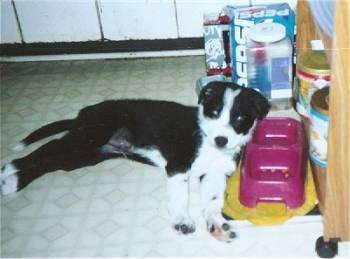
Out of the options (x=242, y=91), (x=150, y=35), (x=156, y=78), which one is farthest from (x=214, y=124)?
(x=150, y=35)

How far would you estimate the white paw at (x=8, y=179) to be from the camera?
1732mm

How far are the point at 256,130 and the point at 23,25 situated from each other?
1446 mm

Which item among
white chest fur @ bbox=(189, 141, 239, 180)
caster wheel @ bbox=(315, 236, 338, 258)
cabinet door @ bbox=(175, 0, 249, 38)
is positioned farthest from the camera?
cabinet door @ bbox=(175, 0, 249, 38)

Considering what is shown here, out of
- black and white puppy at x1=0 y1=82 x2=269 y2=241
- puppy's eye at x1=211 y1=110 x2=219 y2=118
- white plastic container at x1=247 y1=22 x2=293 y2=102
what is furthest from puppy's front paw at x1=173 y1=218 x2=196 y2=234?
white plastic container at x1=247 y1=22 x2=293 y2=102

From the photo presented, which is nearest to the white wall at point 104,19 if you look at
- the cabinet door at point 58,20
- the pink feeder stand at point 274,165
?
the cabinet door at point 58,20

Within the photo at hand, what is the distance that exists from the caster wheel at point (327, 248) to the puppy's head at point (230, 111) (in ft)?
1.40

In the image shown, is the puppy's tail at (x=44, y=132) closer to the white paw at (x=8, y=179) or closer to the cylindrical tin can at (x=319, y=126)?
the white paw at (x=8, y=179)

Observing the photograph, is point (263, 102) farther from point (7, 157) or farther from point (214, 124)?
point (7, 157)

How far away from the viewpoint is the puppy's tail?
6.31 ft

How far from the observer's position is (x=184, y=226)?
152 centimetres

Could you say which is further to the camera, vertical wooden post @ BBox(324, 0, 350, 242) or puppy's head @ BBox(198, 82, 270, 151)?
puppy's head @ BBox(198, 82, 270, 151)

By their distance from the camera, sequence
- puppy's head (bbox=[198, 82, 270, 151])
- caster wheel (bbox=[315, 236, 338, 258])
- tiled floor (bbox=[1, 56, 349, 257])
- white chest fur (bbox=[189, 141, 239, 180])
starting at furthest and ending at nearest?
white chest fur (bbox=[189, 141, 239, 180]) → puppy's head (bbox=[198, 82, 270, 151]) → tiled floor (bbox=[1, 56, 349, 257]) → caster wheel (bbox=[315, 236, 338, 258])

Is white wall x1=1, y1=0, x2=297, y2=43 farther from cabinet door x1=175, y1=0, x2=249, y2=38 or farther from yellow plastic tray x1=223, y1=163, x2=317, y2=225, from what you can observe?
yellow plastic tray x1=223, y1=163, x2=317, y2=225

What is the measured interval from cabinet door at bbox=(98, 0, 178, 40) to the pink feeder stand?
94cm
